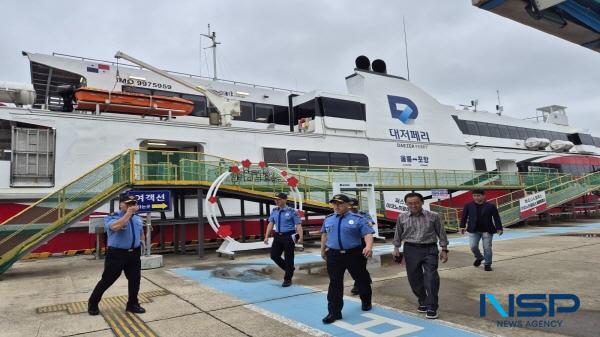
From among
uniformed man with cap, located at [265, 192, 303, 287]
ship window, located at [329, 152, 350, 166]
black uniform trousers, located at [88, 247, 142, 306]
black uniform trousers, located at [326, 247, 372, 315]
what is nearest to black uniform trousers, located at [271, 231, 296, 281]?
uniformed man with cap, located at [265, 192, 303, 287]

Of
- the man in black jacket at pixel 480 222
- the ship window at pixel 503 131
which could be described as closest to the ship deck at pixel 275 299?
the man in black jacket at pixel 480 222

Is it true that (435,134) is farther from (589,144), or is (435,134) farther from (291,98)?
(589,144)

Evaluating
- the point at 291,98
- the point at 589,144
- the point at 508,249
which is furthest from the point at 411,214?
the point at 589,144

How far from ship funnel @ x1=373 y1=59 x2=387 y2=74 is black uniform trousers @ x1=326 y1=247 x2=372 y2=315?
17.9 metres

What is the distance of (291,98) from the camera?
66.1 ft

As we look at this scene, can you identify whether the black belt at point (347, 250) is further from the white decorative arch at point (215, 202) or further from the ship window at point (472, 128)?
the ship window at point (472, 128)

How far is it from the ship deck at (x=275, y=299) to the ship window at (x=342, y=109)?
Answer: 31.0 feet

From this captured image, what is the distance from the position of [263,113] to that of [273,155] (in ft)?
9.93

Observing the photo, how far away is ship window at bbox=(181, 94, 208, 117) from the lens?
17359 mm

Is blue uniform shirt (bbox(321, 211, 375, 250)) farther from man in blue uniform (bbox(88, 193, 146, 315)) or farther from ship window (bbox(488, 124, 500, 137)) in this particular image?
ship window (bbox(488, 124, 500, 137))

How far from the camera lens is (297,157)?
17.4m

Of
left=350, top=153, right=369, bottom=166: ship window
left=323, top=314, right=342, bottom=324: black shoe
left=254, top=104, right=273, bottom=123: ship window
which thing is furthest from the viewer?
left=350, top=153, right=369, bottom=166: ship window

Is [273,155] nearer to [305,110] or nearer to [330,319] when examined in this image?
[305,110]

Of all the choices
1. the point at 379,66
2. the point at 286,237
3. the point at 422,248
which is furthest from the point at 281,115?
the point at 422,248
